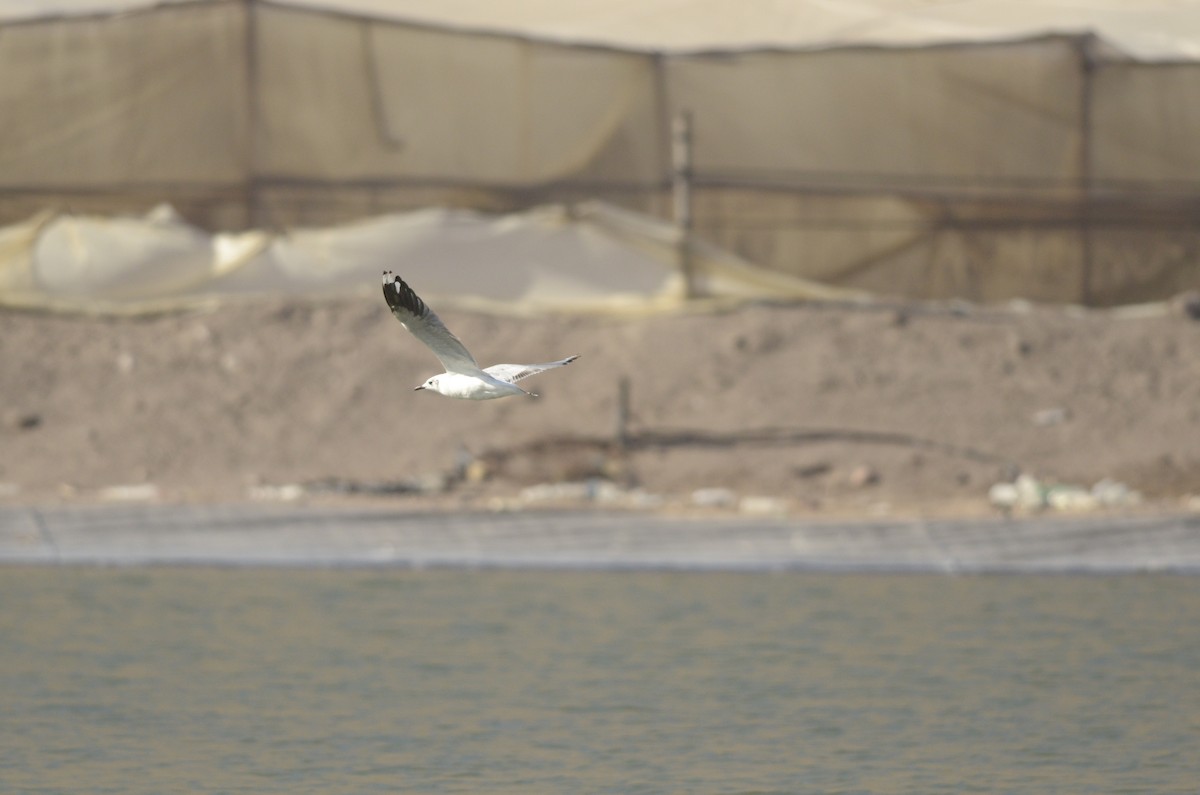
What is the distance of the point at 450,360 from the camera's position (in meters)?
8.13

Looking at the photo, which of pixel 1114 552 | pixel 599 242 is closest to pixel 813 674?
pixel 1114 552

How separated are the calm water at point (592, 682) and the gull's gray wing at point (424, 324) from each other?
1962mm

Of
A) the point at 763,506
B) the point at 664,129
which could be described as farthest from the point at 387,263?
the point at 763,506

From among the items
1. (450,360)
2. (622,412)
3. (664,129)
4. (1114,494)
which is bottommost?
(1114,494)

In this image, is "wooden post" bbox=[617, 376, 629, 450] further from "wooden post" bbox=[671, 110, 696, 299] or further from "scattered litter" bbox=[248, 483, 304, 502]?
"scattered litter" bbox=[248, 483, 304, 502]

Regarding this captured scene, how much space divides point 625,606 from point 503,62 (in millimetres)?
7572

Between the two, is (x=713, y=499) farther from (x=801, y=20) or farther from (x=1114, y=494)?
(x=801, y=20)

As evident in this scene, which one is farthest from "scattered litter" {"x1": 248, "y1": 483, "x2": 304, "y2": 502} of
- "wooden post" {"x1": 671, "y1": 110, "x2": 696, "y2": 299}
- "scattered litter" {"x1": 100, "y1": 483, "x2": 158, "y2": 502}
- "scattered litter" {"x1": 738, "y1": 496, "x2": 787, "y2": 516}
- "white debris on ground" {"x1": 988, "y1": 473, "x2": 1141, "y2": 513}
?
"white debris on ground" {"x1": 988, "y1": 473, "x2": 1141, "y2": 513}

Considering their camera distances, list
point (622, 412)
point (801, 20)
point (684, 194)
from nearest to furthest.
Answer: point (622, 412) → point (684, 194) → point (801, 20)

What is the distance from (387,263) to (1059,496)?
239 inches

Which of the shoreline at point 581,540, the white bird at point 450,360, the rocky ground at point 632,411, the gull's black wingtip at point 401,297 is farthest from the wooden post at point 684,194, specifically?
the gull's black wingtip at point 401,297

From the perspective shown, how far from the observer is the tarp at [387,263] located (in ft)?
59.5

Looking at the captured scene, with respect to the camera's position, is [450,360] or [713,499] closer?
[450,360]

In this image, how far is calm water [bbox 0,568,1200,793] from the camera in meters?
9.45
